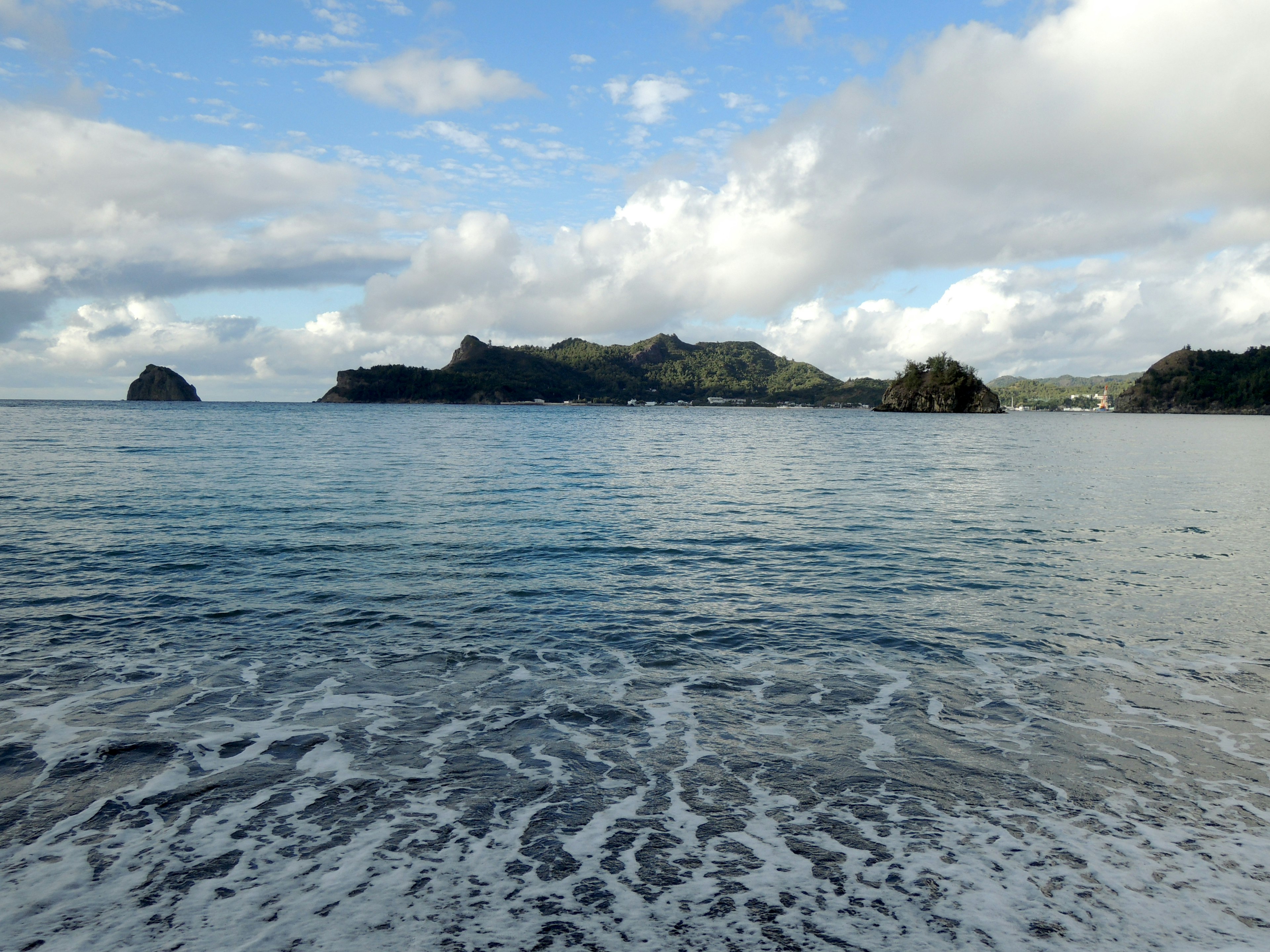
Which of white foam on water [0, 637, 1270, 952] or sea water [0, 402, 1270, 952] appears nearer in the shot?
white foam on water [0, 637, 1270, 952]

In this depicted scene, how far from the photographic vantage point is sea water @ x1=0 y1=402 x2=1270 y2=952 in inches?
220

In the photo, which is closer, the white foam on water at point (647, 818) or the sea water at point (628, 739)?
the white foam on water at point (647, 818)

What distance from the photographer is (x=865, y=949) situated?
5.15 metres

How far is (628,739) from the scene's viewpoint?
28.4 ft

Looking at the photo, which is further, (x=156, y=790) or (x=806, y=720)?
(x=806, y=720)

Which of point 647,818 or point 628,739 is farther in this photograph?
point 628,739

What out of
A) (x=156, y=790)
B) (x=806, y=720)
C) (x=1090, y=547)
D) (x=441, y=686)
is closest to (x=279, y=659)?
(x=441, y=686)

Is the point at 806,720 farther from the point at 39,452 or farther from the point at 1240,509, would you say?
the point at 39,452

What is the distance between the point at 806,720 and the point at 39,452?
58.5m

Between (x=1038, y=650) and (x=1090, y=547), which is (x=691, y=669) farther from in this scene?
(x=1090, y=547)

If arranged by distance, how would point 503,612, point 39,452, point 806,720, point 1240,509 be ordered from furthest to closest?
point 39,452 → point 1240,509 → point 503,612 → point 806,720

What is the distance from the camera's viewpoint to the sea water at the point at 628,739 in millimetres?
5598

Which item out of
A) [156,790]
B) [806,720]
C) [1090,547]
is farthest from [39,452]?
[1090,547]

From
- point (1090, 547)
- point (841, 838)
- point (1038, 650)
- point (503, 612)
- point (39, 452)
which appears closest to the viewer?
point (841, 838)
